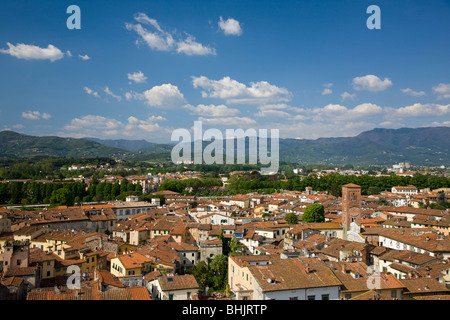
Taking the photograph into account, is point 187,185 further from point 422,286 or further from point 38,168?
point 422,286

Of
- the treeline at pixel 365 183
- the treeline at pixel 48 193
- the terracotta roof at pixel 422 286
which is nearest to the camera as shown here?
the terracotta roof at pixel 422 286


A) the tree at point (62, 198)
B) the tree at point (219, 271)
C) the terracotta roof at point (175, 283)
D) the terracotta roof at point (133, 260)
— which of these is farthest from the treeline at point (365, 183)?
the terracotta roof at point (175, 283)

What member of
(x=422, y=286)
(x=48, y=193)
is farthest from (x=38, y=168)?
(x=422, y=286)

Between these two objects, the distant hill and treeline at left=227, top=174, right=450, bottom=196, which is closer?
treeline at left=227, top=174, right=450, bottom=196

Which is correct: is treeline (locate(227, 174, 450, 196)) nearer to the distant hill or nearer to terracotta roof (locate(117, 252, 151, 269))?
terracotta roof (locate(117, 252, 151, 269))

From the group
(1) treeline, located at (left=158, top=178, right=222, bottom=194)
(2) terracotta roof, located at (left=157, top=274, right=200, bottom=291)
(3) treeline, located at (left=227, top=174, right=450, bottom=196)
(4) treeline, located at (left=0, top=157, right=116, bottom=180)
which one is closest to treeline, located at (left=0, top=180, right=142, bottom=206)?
(1) treeline, located at (left=158, top=178, right=222, bottom=194)

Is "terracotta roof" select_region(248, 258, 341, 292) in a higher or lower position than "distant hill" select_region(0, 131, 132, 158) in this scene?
lower

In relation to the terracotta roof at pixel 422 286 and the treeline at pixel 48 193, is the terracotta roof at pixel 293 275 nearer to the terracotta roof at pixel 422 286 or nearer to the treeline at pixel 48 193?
the terracotta roof at pixel 422 286

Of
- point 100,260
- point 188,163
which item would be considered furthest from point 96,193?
point 188,163

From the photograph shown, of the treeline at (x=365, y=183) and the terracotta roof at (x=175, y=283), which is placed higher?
the terracotta roof at (x=175, y=283)
